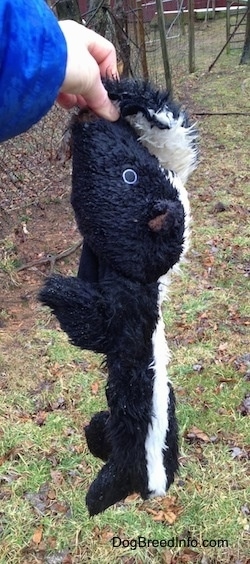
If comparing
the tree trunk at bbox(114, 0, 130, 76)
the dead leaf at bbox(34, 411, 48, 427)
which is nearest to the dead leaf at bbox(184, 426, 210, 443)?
the dead leaf at bbox(34, 411, 48, 427)

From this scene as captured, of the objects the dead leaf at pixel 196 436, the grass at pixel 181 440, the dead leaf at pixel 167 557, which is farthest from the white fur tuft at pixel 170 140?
the dead leaf at pixel 196 436

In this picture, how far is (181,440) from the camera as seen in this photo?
3.05 metres

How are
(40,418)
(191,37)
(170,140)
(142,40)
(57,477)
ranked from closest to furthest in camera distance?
(170,140) → (57,477) → (40,418) → (142,40) → (191,37)

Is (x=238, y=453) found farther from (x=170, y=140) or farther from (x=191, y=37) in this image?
(x=191, y=37)

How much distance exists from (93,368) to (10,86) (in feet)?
9.64

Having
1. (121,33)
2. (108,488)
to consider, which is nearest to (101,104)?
(108,488)

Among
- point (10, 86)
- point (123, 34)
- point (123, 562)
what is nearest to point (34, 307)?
point (123, 562)

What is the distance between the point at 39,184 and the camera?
5.45 metres

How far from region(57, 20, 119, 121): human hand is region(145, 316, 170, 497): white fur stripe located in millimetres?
522

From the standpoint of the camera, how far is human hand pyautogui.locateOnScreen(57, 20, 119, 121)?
941mm

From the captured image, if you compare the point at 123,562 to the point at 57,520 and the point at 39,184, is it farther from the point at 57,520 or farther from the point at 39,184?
the point at 39,184

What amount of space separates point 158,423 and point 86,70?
81 cm

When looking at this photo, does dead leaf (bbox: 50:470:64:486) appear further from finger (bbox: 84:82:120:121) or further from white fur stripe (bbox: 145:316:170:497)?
finger (bbox: 84:82:120:121)

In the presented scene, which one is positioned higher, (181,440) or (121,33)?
(121,33)
